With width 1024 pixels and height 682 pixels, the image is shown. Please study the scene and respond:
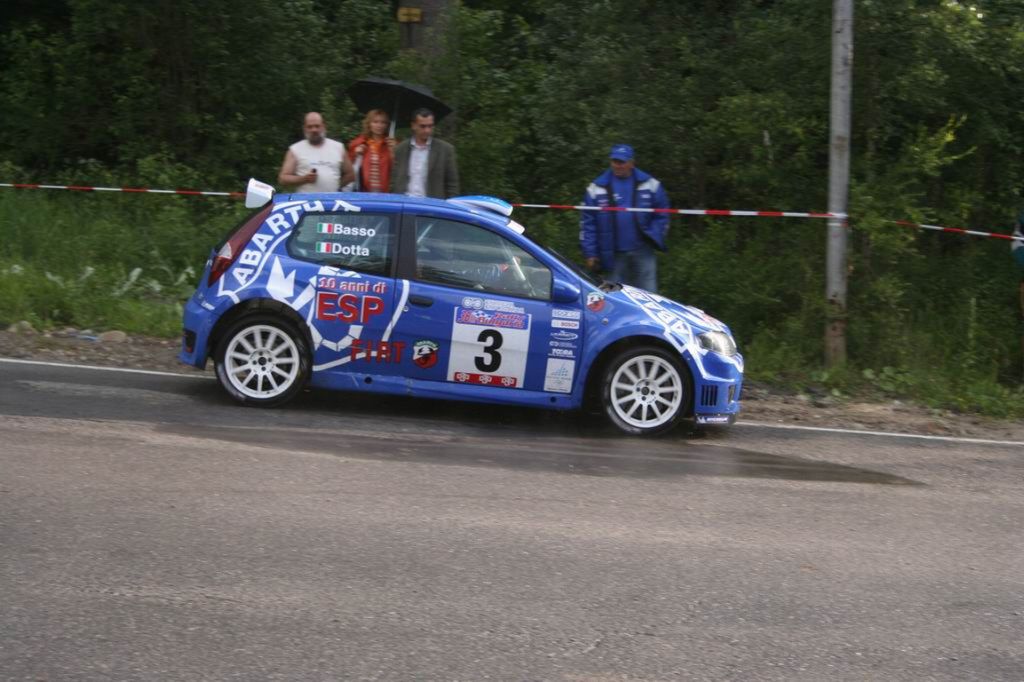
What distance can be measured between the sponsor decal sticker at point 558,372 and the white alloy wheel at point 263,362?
1.82 m

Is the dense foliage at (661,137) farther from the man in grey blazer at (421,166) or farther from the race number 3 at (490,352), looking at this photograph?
the race number 3 at (490,352)

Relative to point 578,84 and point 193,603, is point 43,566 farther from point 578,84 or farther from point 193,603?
point 578,84

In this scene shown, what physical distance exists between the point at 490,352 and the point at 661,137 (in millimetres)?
6768

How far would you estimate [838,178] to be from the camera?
1298 centimetres

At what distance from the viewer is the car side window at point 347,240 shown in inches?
402

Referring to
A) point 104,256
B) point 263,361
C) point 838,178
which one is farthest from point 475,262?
point 104,256

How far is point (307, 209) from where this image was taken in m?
10.3

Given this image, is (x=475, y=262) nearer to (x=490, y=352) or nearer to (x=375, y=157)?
(x=490, y=352)

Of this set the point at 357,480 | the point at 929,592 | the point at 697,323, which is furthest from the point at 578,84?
the point at 929,592

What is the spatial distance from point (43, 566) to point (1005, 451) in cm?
725

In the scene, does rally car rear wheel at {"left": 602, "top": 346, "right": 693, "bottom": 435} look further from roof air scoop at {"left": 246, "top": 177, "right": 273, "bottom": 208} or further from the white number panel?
roof air scoop at {"left": 246, "top": 177, "right": 273, "bottom": 208}

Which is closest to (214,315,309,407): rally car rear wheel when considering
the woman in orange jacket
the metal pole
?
the woman in orange jacket

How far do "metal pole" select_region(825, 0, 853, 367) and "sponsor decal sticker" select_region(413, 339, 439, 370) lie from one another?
187 inches

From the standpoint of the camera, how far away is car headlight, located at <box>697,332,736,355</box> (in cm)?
1014
